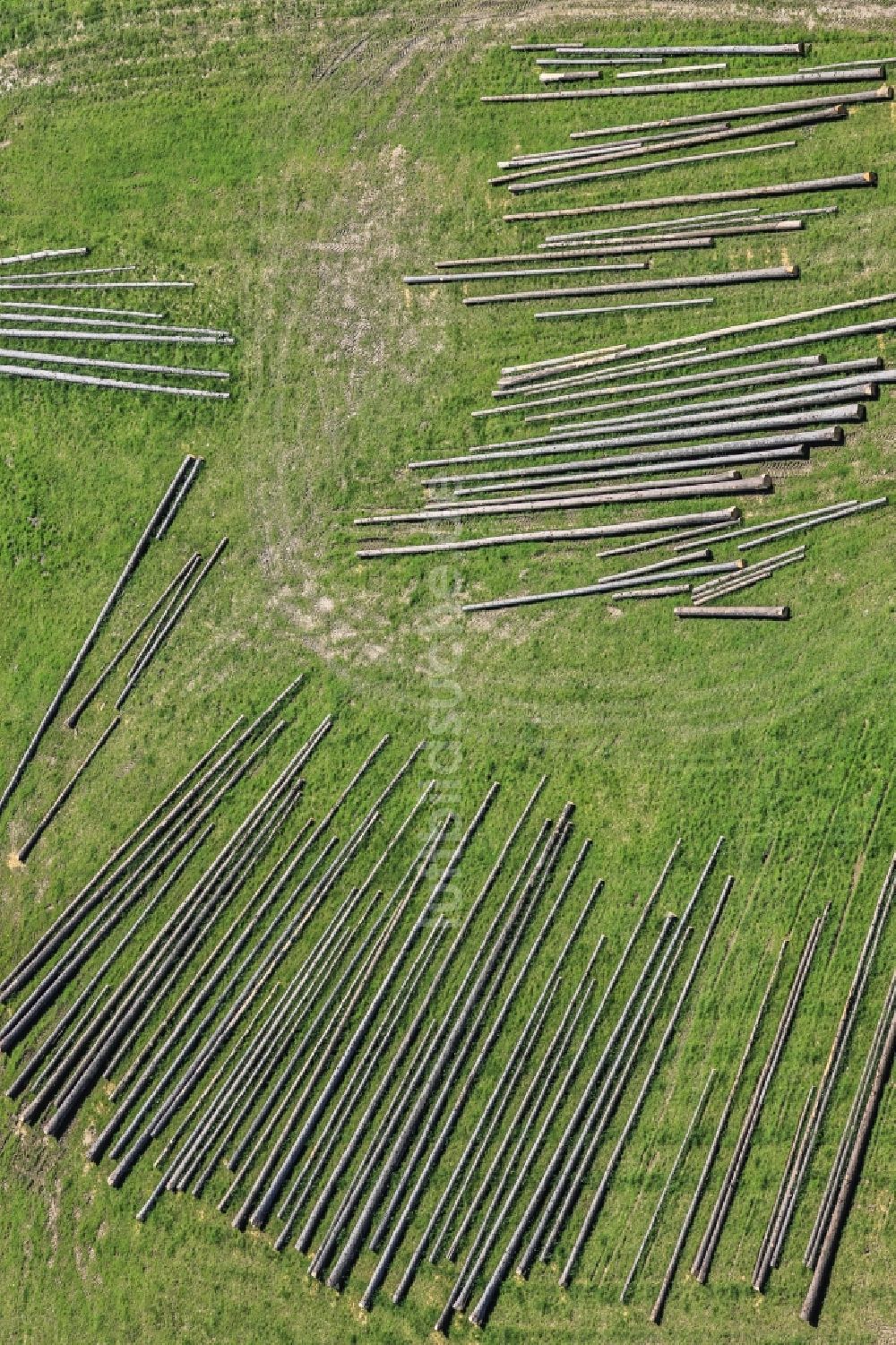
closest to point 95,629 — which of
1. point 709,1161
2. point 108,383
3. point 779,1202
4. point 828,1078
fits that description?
point 108,383

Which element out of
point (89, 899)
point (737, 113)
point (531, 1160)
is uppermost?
point (737, 113)

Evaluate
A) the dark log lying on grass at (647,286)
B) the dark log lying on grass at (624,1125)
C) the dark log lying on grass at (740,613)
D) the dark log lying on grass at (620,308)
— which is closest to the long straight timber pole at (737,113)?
the dark log lying on grass at (647,286)

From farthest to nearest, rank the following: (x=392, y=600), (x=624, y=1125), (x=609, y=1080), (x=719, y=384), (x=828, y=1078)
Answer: (x=392, y=600) → (x=719, y=384) → (x=609, y=1080) → (x=624, y=1125) → (x=828, y=1078)

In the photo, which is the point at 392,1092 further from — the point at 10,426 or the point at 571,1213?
the point at 10,426

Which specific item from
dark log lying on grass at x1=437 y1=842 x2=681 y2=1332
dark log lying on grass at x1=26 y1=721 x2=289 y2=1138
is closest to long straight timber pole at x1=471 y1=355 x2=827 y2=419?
dark log lying on grass at x1=437 y1=842 x2=681 y2=1332

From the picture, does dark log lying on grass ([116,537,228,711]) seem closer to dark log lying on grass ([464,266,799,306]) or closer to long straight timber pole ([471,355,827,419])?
long straight timber pole ([471,355,827,419])

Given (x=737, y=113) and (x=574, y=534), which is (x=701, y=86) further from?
(x=574, y=534)
